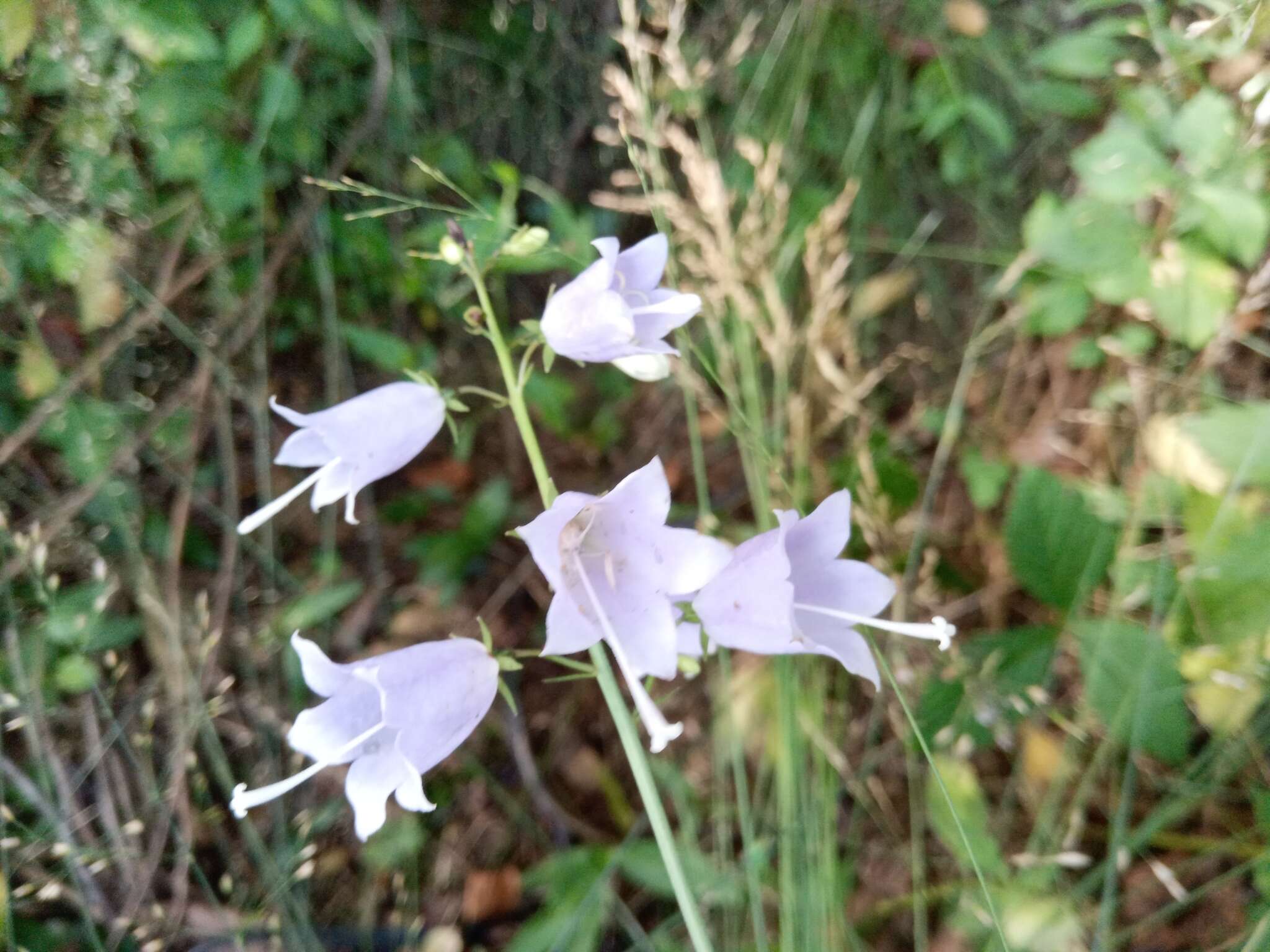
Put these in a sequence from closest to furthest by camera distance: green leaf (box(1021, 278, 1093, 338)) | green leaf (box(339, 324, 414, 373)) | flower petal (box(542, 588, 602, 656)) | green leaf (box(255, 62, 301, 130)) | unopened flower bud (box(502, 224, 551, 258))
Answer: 1. flower petal (box(542, 588, 602, 656))
2. unopened flower bud (box(502, 224, 551, 258))
3. green leaf (box(255, 62, 301, 130))
4. green leaf (box(339, 324, 414, 373))
5. green leaf (box(1021, 278, 1093, 338))

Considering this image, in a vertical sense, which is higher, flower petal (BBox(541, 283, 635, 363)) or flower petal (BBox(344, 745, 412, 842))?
flower petal (BBox(541, 283, 635, 363))

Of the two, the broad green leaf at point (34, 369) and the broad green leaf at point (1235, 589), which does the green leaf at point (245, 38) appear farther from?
the broad green leaf at point (1235, 589)

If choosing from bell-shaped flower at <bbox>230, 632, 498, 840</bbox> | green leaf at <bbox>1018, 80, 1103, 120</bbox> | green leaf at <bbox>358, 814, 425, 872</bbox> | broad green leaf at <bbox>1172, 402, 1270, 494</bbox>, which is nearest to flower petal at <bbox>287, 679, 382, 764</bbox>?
bell-shaped flower at <bbox>230, 632, 498, 840</bbox>

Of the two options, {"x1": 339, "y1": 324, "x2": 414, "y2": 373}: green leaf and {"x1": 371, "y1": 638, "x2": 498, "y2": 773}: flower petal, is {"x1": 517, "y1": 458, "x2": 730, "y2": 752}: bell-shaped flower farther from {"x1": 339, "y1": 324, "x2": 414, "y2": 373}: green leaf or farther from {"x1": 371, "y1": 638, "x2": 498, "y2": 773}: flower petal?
{"x1": 339, "y1": 324, "x2": 414, "y2": 373}: green leaf

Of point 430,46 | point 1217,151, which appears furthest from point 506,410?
point 1217,151

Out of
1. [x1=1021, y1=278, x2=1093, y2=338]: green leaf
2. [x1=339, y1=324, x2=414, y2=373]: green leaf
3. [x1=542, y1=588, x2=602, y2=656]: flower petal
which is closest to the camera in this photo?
[x1=542, y1=588, x2=602, y2=656]: flower petal

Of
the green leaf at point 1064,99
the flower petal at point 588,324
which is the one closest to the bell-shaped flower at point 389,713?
the flower petal at point 588,324
